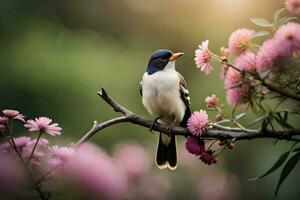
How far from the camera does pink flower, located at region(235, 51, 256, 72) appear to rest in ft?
3.67

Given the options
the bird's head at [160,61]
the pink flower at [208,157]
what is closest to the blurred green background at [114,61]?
the bird's head at [160,61]

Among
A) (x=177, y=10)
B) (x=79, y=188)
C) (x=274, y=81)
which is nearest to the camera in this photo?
(x=79, y=188)

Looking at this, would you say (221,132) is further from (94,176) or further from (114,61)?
(114,61)

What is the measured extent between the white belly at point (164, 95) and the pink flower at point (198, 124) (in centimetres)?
63

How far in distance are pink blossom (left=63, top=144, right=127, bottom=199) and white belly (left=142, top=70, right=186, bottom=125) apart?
0.79 m

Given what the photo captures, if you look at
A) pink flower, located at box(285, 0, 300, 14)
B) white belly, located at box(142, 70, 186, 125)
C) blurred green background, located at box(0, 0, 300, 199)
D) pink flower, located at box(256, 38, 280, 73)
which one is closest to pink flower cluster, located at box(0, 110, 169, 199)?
pink flower, located at box(256, 38, 280, 73)

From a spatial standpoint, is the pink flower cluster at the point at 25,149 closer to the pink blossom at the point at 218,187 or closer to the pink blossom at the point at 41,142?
the pink blossom at the point at 41,142

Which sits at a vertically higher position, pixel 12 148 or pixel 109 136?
pixel 109 136

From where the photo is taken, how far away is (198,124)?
1218mm

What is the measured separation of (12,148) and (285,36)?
1.41 feet

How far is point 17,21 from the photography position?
4.49m

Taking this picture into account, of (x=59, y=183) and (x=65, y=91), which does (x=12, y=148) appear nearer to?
(x=59, y=183)

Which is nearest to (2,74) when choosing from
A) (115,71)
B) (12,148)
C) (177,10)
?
(115,71)

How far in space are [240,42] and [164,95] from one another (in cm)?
70
